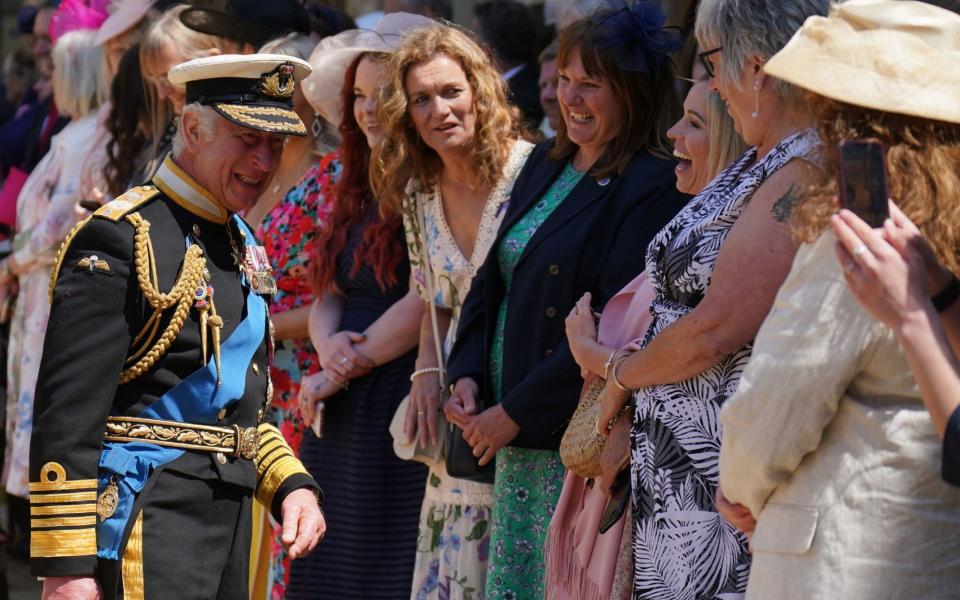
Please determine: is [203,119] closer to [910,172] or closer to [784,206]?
[784,206]

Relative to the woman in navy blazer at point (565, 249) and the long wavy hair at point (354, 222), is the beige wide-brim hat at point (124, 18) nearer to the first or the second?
the long wavy hair at point (354, 222)

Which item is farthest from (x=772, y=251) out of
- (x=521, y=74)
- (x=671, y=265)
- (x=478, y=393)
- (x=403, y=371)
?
(x=521, y=74)

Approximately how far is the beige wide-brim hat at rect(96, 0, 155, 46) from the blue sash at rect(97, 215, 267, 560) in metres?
3.93

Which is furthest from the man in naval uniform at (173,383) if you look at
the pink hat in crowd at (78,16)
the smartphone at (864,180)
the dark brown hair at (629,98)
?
the pink hat in crowd at (78,16)

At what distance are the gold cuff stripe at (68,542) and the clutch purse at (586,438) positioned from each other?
1224mm

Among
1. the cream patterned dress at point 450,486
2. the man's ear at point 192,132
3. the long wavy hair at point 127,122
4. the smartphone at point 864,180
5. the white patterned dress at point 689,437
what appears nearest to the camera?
the smartphone at point 864,180

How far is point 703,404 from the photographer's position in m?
3.34

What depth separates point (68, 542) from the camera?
3.35m

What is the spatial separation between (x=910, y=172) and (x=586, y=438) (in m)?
1.46

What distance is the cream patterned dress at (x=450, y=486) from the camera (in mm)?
4766

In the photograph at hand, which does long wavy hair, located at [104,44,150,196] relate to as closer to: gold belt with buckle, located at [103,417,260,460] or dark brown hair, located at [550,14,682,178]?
dark brown hair, located at [550,14,682,178]

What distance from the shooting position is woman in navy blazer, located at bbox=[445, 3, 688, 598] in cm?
435

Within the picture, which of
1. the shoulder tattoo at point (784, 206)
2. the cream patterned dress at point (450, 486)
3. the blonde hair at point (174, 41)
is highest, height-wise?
the blonde hair at point (174, 41)

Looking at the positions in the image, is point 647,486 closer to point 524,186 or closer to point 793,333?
point 793,333
